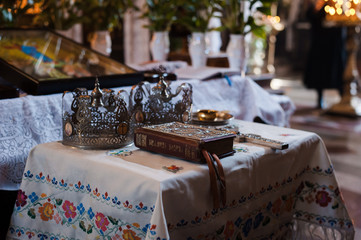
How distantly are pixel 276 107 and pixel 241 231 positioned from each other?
5.10ft

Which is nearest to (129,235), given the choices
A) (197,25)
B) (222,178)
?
(222,178)

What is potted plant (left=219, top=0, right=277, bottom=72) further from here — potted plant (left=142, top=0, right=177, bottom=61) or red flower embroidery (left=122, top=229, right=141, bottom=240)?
red flower embroidery (left=122, top=229, right=141, bottom=240)

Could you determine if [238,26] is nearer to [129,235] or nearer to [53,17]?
[53,17]

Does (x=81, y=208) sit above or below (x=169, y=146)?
below

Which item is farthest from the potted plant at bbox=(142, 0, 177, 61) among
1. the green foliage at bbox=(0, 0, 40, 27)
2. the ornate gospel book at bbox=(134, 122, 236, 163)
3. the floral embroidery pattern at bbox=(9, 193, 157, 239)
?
the floral embroidery pattern at bbox=(9, 193, 157, 239)

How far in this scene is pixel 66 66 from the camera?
2449 mm

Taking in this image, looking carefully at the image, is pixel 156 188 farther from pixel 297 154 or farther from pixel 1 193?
pixel 1 193

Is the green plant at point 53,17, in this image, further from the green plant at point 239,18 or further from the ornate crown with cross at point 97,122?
the ornate crown with cross at point 97,122

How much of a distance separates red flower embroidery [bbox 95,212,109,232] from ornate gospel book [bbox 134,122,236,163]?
28 centimetres

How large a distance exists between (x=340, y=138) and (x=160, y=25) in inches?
89.8

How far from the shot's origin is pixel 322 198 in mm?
1878

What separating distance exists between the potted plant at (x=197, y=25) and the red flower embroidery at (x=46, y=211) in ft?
6.89

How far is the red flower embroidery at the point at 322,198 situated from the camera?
187cm

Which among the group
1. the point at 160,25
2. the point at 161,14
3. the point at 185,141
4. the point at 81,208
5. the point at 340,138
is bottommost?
the point at 340,138
